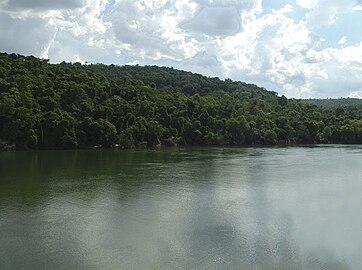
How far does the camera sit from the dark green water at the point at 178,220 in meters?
14.8

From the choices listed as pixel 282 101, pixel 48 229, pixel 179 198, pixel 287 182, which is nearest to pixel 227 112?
pixel 282 101

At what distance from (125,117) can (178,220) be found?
58.4 m

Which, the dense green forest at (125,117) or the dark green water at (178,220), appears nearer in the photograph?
the dark green water at (178,220)

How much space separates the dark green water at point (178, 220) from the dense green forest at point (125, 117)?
29.4 m

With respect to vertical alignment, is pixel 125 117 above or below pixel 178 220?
above

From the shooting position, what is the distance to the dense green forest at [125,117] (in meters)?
65.2

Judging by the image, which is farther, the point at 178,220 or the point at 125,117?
the point at 125,117

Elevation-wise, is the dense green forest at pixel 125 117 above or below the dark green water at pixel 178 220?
above

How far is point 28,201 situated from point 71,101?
172 ft

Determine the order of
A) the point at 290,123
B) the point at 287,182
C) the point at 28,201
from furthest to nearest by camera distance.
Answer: the point at 290,123 < the point at 287,182 < the point at 28,201

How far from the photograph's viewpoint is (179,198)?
2578 cm

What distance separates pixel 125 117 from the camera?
254ft

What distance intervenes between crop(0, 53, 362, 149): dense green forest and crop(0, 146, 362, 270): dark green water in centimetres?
2939

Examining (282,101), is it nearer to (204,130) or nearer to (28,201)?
(204,130)
